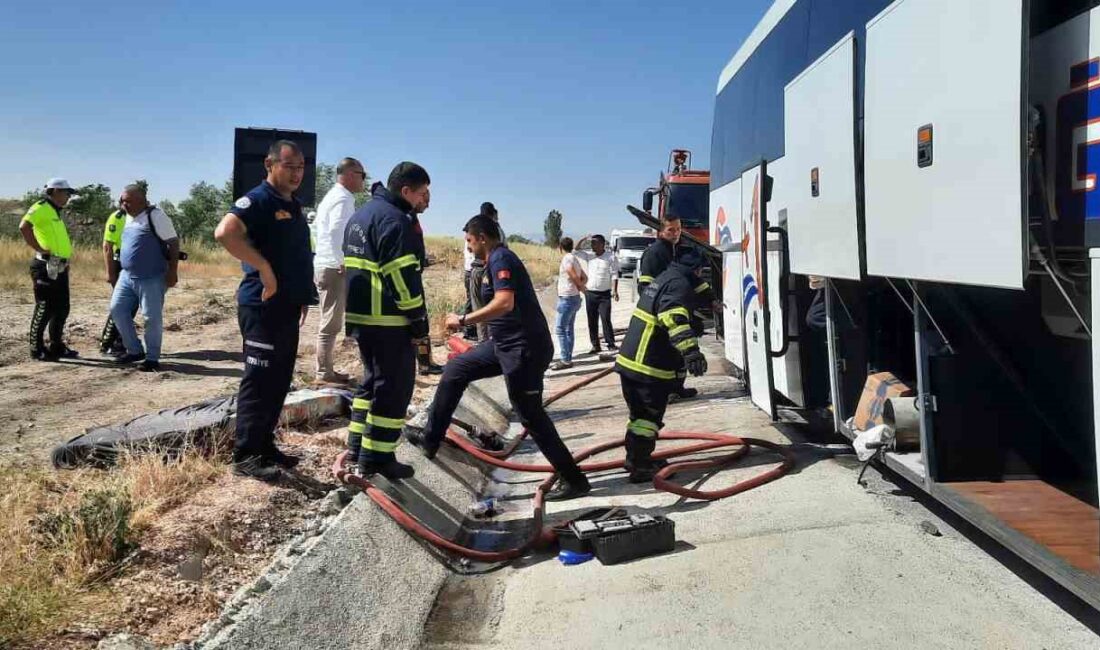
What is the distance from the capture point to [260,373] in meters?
4.27

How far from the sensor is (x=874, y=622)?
2.99 metres

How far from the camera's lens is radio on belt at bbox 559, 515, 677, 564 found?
378 cm

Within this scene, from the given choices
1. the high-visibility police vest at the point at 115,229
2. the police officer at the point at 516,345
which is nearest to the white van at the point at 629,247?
the high-visibility police vest at the point at 115,229

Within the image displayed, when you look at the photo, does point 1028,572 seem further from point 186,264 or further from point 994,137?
point 186,264

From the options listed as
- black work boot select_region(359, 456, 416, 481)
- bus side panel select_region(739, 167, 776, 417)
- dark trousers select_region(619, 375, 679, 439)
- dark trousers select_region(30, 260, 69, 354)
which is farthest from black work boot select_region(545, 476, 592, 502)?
dark trousers select_region(30, 260, 69, 354)

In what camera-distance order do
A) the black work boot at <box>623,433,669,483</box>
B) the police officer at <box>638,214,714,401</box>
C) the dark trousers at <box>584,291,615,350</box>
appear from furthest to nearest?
1. the dark trousers at <box>584,291,615,350</box>
2. the police officer at <box>638,214,714,401</box>
3. the black work boot at <box>623,433,669,483</box>

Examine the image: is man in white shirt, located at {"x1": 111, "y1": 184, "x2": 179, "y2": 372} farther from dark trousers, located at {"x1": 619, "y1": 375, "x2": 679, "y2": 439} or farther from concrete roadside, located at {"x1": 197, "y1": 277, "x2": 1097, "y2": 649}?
dark trousers, located at {"x1": 619, "y1": 375, "x2": 679, "y2": 439}

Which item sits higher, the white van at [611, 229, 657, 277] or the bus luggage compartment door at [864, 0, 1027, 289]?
the white van at [611, 229, 657, 277]

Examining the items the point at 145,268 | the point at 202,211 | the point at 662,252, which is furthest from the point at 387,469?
the point at 202,211

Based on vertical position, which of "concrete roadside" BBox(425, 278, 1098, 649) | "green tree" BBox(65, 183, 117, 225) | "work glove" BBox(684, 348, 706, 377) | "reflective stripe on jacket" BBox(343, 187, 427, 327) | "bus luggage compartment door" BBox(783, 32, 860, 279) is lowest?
"concrete roadside" BBox(425, 278, 1098, 649)

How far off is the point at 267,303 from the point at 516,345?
145cm

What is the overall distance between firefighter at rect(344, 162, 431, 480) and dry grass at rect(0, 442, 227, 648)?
2.91ft

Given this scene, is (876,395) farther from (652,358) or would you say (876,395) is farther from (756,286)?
(652,358)

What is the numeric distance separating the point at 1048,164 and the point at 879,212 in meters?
1.09
